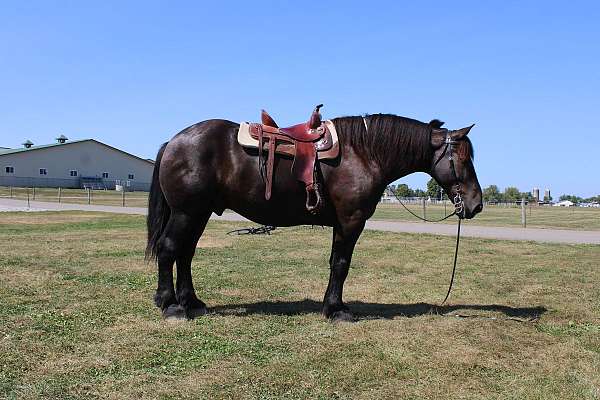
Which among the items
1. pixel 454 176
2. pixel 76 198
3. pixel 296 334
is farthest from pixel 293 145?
pixel 76 198

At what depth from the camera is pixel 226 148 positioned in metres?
6.16

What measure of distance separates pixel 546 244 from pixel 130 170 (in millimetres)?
77779

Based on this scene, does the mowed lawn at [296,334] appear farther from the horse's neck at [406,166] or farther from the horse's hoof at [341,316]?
the horse's neck at [406,166]

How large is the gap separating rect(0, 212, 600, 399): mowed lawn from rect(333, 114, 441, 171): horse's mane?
1.91 m

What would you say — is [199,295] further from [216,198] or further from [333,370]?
[333,370]

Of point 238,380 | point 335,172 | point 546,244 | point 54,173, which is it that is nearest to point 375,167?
point 335,172

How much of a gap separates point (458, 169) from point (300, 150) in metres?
1.87

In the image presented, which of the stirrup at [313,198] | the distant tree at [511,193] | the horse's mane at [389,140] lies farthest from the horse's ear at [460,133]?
the distant tree at [511,193]

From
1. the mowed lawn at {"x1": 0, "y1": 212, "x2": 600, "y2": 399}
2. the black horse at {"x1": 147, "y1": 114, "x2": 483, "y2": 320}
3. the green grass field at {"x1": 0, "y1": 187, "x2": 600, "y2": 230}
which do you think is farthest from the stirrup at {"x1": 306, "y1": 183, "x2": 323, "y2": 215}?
the green grass field at {"x1": 0, "y1": 187, "x2": 600, "y2": 230}

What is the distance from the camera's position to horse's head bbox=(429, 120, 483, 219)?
617cm

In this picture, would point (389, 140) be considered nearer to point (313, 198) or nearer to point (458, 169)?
point (458, 169)

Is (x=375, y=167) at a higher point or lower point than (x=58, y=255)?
higher

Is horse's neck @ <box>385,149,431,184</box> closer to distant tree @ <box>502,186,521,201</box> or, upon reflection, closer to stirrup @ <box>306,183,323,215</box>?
stirrup @ <box>306,183,323,215</box>

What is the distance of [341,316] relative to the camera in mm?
5988
